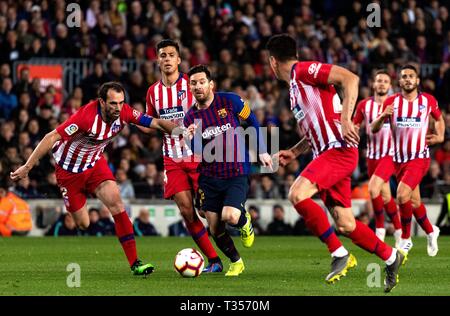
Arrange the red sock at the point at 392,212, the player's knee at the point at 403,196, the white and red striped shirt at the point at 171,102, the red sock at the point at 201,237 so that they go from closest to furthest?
the red sock at the point at 201,237 < the white and red striped shirt at the point at 171,102 < the player's knee at the point at 403,196 < the red sock at the point at 392,212

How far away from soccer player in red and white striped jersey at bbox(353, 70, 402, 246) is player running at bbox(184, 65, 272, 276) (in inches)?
152

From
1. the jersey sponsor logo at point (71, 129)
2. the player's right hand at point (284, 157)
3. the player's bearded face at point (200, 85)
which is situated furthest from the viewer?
the jersey sponsor logo at point (71, 129)

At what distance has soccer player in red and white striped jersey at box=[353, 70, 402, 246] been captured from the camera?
15.0 meters

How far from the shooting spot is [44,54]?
2181 cm

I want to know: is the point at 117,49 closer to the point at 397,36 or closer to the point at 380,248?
the point at 397,36

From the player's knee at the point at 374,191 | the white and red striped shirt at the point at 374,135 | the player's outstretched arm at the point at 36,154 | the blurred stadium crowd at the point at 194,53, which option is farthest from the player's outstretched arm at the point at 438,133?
the blurred stadium crowd at the point at 194,53

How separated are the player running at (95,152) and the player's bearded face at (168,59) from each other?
82cm

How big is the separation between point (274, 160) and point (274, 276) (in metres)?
1.42

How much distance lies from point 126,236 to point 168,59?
202 centimetres

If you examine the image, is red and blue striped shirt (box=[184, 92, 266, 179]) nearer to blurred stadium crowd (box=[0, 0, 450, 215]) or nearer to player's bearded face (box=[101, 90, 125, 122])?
player's bearded face (box=[101, 90, 125, 122])

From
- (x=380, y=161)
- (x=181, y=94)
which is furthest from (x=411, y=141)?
(x=181, y=94)

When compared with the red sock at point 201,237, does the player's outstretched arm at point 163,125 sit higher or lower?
higher

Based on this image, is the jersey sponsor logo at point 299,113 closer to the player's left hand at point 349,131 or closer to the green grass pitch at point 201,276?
the player's left hand at point 349,131

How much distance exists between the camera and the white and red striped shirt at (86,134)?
446 inches
